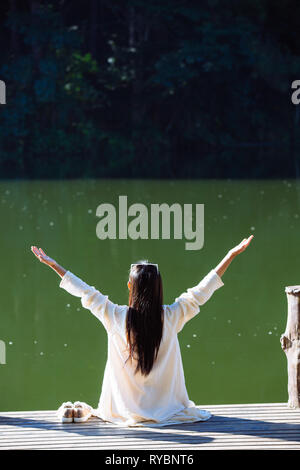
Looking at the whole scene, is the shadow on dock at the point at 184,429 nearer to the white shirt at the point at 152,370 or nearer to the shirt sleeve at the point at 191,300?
the white shirt at the point at 152,370

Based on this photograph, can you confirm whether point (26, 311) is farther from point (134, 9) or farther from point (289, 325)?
point (134, 9)

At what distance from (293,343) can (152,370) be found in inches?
27.1

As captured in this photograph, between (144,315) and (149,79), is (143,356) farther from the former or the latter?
(149,79)

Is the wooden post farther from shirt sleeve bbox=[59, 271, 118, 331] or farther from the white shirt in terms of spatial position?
shirt sleeve bbox=[59, 271, 118, 331]

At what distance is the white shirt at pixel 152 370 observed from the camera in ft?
10.5

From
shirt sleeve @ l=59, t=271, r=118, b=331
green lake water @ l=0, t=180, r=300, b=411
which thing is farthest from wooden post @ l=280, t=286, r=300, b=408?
green lake water @ l=0, t=180, r=300, b=411

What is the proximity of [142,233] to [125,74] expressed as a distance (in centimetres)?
1217

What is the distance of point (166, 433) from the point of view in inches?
123

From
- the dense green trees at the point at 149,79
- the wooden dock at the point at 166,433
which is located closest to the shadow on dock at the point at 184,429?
the wooden dock at the point at 166,433

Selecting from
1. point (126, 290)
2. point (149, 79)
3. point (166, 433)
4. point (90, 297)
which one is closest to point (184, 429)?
point (166, 433)

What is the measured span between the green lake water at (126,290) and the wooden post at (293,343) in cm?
115

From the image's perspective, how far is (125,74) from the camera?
2175cm

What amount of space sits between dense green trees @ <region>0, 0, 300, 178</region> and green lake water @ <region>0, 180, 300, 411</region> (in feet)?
27.0

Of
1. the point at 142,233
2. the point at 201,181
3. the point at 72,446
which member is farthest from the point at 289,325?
the point at 201,181
